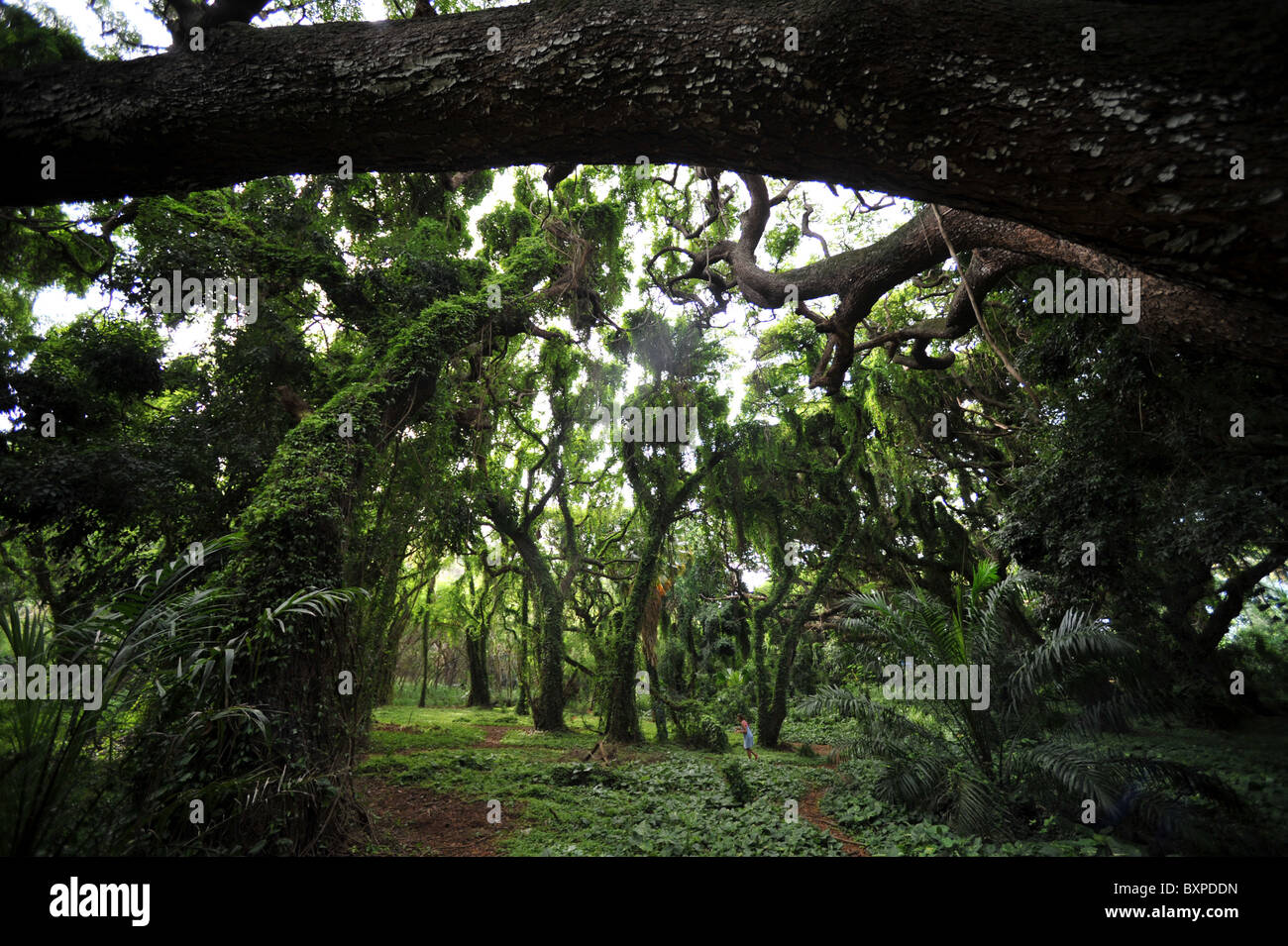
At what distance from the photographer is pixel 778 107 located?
2.11 meters

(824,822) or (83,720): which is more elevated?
(83,720)

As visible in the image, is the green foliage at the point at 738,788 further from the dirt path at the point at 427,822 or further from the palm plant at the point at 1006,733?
the dirt path at the point at 427,822

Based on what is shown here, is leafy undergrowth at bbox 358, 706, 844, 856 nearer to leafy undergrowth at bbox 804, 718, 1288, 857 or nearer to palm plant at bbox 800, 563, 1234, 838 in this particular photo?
leafy undergrowth at bbox 804, 718, 1288, 857

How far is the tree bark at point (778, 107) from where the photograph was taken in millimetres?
1627

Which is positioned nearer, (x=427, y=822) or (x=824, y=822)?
(x=427, y=822)

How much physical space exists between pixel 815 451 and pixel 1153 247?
13388mm

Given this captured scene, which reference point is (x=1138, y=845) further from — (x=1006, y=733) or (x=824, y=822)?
(x=824, y=822)

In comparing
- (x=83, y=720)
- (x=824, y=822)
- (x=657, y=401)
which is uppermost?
(x=657, y=401)

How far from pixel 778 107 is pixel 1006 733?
710 centimetres

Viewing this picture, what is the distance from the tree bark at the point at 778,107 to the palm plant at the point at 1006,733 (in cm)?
497

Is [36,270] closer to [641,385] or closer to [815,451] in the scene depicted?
[641,385]

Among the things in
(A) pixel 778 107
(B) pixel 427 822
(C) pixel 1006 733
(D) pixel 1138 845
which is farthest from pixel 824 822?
(A) pixel 778 107

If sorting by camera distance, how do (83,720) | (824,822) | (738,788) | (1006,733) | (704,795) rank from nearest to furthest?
(83,720) → (1006,733) → (824,822) → (738,788) → (704,795)
